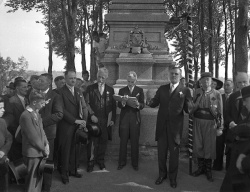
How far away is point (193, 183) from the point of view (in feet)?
17.8

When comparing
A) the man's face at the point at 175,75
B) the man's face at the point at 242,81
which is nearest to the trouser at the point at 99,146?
the man's face at the point at 175,75

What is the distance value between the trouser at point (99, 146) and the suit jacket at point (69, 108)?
591 mm

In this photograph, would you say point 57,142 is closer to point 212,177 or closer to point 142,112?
point 142,112

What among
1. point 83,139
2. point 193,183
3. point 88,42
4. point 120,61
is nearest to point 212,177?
point 193,183

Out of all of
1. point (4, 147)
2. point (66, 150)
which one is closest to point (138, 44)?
point (66, 150)

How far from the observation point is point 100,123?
19.8 feet

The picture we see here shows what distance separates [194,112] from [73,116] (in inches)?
93.8

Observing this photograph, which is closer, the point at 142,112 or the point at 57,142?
the point at 57,142

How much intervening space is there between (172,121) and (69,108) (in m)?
1.92

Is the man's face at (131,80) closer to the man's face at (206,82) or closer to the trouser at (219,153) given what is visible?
the man's face at (206,82)

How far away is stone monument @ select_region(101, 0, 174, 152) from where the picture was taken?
7824 millimetres

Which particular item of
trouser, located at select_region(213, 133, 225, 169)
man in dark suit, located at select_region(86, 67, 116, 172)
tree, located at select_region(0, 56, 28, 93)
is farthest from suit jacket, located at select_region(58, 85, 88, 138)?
tree, located at select_region(0, 56, 28, 93)

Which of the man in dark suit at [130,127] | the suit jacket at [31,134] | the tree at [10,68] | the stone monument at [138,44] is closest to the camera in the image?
the suit jacket at [31,134]

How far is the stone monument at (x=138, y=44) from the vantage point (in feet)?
25.7
